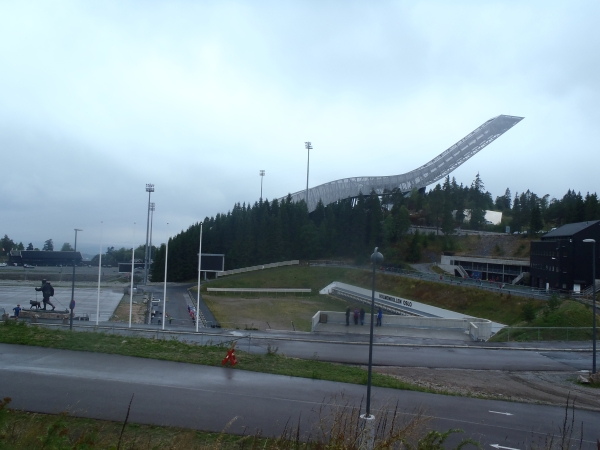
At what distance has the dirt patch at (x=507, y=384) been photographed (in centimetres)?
1162

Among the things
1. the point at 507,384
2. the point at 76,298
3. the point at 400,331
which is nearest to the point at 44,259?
the point at 76,298

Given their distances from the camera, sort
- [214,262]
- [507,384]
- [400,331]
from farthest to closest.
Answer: [214,262]
[400,331]
[507,384]

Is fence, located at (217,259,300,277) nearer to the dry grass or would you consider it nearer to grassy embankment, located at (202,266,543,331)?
grassy embankment, located at (202,266,543,331)

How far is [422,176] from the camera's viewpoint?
77312mm

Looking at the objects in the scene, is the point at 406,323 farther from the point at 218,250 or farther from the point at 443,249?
the point at 218,250

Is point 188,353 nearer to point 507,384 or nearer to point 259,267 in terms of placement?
point 507,384

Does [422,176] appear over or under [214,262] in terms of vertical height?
over

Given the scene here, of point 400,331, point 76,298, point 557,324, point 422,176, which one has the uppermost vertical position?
point 422,176

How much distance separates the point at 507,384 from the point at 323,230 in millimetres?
50094

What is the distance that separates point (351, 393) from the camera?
1012 cm

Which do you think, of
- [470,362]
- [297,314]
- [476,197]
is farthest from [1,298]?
[476,197]

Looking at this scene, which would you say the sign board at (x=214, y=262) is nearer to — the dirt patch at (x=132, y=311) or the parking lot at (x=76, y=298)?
the dirt patch at (x=132, y=311)

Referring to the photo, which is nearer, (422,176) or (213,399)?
(213,399)

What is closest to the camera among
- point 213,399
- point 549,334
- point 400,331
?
point 213,399
